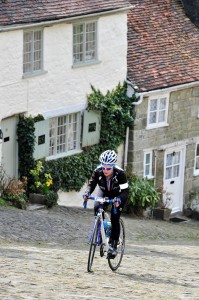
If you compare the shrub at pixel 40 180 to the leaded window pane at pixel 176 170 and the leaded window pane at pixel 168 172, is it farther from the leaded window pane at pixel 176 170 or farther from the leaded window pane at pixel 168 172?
the leaded window pane at pixel 176 170

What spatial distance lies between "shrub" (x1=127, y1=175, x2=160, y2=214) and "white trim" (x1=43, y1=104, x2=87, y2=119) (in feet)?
8.58

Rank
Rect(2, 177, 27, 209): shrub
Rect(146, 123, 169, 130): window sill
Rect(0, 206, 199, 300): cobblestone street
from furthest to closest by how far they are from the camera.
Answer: Rect(146, 123, 169, 130): window sill
Rect(2, 177, 27, 209): shrub
Rect(0, 206, 199, 300): cobblestone street

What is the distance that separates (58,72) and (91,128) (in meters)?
2.36

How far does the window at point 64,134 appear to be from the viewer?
30047mm

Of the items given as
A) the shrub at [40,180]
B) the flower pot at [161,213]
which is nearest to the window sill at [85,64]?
the shrub at [40,180]

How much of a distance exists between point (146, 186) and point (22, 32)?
6.32m

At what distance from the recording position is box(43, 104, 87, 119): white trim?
2926cm

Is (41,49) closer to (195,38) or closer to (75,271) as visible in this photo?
(195,38)

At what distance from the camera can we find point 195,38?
114 ft

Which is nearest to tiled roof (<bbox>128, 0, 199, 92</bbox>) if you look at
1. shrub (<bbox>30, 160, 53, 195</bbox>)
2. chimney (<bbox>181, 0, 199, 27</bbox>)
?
chimney (<bbox>181, 0, 199, 27</bbox>)

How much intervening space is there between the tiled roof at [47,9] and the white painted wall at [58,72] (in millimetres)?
340

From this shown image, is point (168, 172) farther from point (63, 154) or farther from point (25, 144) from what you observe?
point (25, 144)

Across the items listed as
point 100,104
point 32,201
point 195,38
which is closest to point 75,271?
point 32,201

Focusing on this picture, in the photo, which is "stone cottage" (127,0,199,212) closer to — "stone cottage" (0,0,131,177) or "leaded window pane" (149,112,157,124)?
"leaded window pane" (149,112,157,124)
